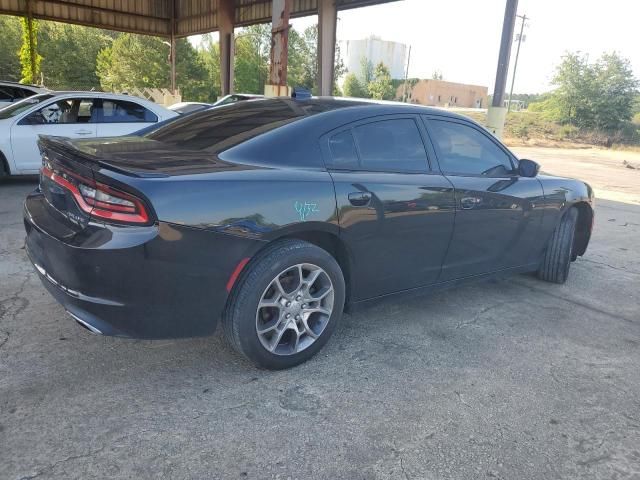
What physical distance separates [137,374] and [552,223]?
349 cm

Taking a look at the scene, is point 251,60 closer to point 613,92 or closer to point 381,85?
point 381,85

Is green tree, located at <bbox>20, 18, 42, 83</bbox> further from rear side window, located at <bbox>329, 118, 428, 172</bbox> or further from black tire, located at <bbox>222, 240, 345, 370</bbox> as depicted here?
black tire, located at <bbox>222, 240, 345, 370</bbox>

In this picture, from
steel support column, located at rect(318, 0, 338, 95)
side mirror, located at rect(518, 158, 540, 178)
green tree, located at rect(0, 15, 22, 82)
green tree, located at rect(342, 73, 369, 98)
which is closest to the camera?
side mirror, located at rect(518, 158, 540, 178)

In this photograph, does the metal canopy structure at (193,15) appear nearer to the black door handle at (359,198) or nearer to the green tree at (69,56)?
the black door handle at (359,198)

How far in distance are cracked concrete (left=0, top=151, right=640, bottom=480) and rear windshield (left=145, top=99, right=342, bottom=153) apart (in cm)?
127

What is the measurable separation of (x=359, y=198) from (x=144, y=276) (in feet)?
4.22

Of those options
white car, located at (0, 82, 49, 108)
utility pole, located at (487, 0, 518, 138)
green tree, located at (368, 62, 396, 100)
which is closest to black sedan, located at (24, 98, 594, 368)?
utility pole, located at (487, 0, 518, 138)

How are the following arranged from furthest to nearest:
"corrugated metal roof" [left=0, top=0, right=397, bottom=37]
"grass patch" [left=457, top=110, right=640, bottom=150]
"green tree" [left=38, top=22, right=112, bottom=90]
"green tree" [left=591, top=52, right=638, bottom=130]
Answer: "green tree" [left=38, top=22, right=112, bottom=90], "green tree" [left=591, top=52, right=638, bottom=130], "grass patch" [left=457, top=110, right=640, bottom=150], "corrugated metal roof" [left=0, top=0, right=397, bottom=37]

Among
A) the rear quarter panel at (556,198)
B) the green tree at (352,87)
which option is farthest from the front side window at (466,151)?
the green tree at (352,87)

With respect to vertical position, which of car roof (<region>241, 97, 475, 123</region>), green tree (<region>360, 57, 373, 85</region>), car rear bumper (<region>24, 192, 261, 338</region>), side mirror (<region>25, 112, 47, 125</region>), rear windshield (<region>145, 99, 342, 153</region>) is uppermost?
green tree (<region>360, 57, 373, 85</region>)

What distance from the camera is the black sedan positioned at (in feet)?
7.97

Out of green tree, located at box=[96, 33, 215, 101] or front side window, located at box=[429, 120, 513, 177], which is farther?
green tree, located at box=[96, 33, 215, 101]

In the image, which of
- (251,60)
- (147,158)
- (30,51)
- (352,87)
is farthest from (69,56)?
(147,158)

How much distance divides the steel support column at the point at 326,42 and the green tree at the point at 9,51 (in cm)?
4368
